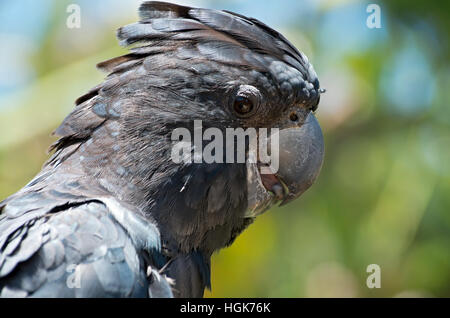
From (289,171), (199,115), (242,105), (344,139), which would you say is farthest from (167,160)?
(344,139)

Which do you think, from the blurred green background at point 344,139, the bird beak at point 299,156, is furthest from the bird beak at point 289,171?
the blurred green background at point 344,139

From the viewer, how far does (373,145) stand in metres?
6.45

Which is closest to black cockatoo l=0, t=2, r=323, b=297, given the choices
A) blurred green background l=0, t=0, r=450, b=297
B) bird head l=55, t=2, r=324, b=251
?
bird head l=55, t=2, r=324, b=251

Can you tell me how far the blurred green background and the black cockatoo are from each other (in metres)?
2.60

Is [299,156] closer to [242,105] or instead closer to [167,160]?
[242,105]

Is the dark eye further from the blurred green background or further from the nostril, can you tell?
the blurred green background

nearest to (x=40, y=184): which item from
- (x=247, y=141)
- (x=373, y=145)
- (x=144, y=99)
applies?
(x=144, y=99)

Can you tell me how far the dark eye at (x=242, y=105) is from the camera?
2.83 m

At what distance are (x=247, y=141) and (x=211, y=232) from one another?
1.84ft

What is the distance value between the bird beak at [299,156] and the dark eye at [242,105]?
0.88 feet

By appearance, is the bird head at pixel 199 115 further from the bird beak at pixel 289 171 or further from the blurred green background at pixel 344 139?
→ the blurred green background at pixel 344 139
